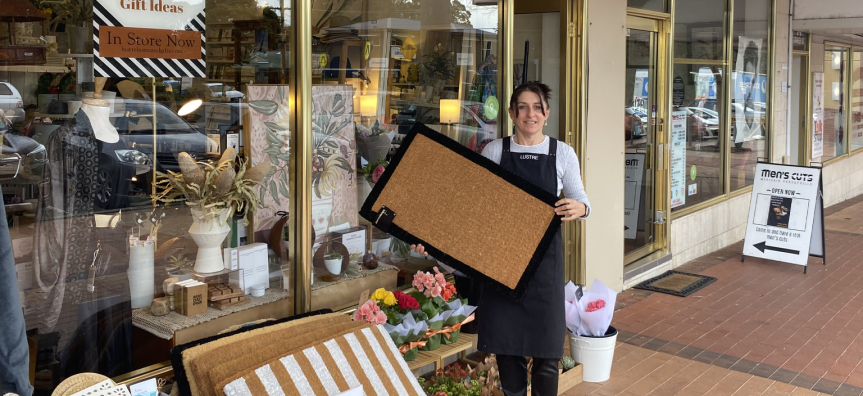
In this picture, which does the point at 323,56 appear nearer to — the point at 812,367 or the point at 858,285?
the point at 812,367

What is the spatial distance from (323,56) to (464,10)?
1488 millimetres

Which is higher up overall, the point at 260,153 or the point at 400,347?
the point at 260,153

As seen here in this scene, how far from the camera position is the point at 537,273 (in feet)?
12.2

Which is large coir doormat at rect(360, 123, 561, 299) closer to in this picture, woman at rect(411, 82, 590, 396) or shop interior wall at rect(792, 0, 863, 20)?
woman at rect(411, 82, 590, 396)

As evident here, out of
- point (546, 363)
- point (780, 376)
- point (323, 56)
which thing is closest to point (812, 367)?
point (780, 376)

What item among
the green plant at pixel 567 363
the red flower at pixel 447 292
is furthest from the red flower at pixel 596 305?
the red flower at pixel 447 292

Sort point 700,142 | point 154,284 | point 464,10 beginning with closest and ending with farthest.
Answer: point 154,284
point 464,10
point 700,142

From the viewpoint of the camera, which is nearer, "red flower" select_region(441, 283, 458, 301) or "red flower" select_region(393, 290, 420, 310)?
"red flower" select_region(393, 290, 420, 310)

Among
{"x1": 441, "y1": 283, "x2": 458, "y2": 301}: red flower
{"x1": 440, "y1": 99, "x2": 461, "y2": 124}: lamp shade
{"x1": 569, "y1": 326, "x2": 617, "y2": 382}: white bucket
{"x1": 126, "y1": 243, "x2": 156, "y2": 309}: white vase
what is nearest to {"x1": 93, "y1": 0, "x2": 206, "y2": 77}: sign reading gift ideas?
{"x1": 126, "y1": 243, "x2": 156, "y2": 309}: white vase

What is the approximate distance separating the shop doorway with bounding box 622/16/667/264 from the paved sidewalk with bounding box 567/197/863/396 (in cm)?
63

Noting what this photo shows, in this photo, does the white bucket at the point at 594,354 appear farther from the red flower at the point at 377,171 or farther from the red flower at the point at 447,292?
the red flower at the point at 377,171

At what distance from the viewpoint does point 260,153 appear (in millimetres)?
4023

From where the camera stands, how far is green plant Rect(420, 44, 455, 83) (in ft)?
16.8

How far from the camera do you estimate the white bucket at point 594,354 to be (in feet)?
15.5
